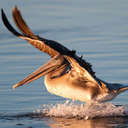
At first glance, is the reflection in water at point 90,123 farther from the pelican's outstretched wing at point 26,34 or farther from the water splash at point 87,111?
the pelican's outstretched wing at point 26,34

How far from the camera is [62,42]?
1880cm

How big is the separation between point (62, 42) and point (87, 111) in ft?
22.1

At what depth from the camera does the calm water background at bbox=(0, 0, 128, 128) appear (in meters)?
13.6

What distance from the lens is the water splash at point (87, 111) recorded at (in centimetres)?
1225

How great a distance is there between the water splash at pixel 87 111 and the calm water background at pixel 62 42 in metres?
0.58

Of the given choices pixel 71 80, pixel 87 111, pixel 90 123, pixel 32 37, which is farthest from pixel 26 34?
pixel 90 123

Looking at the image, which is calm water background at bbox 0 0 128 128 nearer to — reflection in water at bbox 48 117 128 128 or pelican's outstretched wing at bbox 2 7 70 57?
reflection in water at bbox 48 117 128 128

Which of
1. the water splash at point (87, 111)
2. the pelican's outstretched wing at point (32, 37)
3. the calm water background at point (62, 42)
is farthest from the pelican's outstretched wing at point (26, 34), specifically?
the calm water background at point (62, 42)

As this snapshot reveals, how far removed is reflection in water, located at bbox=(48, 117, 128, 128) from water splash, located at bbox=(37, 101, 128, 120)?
28cm

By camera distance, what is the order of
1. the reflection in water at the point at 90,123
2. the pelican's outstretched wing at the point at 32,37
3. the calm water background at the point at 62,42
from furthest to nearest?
1. the calm water background at the point at 62,42
2. the pelican's outstretched wing at the point at 32,37
3. the reflection in water at the point at 90,123

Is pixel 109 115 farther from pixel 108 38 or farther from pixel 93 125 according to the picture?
pixel 108 38

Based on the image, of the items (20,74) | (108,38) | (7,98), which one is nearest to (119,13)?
(108,38)

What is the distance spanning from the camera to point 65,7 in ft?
80.8

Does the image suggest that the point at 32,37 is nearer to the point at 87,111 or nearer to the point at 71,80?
the point at 71,80
